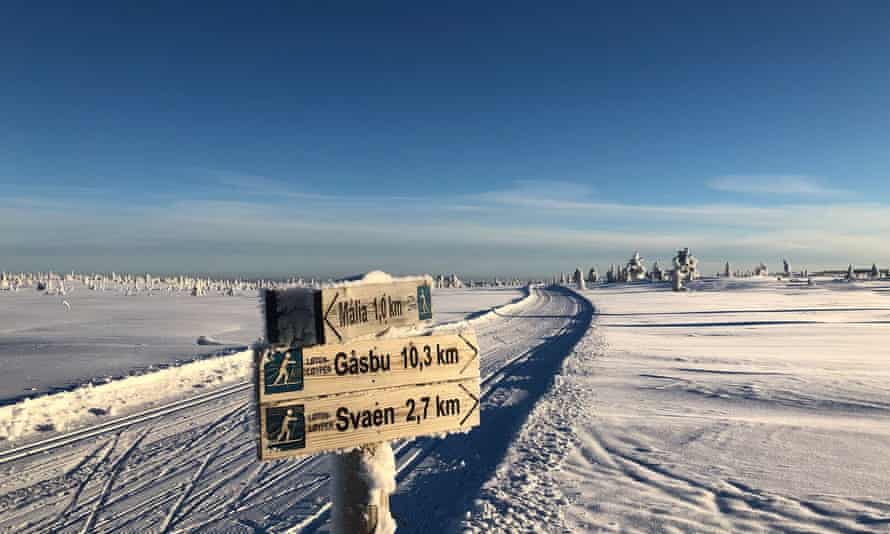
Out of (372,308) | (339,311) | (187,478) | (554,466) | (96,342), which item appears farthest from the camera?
(96,342)

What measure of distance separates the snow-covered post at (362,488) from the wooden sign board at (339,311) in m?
0.71

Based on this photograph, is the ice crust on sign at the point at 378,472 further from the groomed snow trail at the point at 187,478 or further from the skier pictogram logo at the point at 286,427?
the groomed snow trail at the point at 187,478

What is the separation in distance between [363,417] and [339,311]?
608mm

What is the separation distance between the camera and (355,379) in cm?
259

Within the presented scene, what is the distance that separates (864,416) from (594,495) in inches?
223

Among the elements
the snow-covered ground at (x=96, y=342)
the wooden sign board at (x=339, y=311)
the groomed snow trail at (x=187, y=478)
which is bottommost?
the groomed snow trail at (x=187, y=478)

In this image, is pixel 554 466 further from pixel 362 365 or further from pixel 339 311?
pixel 339 311

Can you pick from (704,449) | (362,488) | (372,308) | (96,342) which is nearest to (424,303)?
(372,308)

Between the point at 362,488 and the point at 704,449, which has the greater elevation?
the point at 362,488

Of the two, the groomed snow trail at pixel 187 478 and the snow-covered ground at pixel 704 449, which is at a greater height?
the snow-covered ground at pixel 704 449

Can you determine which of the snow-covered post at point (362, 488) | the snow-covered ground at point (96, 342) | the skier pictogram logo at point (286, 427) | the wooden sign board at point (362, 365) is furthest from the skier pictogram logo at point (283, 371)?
the snow-covered ground at point (96, 342)

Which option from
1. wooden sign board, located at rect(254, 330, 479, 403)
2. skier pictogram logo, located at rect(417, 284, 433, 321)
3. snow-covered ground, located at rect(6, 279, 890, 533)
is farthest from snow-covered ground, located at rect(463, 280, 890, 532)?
skier pictogram logo, located at rect(417, 284, 433, 321)

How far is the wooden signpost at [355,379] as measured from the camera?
7.83 feet

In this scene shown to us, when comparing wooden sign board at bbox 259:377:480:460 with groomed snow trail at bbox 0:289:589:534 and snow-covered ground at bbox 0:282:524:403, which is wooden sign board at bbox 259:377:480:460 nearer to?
groomed snow trail at bbox 0:289:589:534
